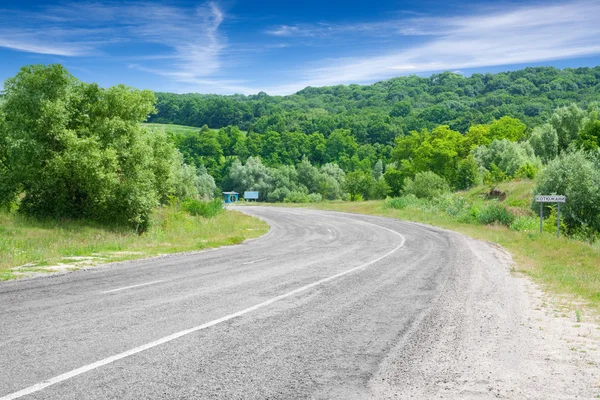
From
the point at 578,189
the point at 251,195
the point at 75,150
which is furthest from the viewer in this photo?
the point at 251,195

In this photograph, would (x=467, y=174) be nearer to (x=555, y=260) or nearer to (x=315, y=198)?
(x=315, y=198)

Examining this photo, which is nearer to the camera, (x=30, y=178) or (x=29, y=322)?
(x=29, y=322)

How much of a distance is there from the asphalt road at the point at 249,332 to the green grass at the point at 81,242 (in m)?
2.15

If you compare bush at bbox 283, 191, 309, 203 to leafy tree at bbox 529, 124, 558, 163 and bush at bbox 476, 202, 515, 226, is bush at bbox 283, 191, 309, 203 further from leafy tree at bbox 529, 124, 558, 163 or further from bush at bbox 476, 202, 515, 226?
bush at bbox 476, 202, 515, 226

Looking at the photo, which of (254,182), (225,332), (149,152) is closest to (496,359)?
(225,332)

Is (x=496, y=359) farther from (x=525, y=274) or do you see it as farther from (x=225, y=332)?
(x=525, y=274)

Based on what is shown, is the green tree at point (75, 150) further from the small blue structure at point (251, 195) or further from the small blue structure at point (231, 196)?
the small blue structure at point (231, 196)

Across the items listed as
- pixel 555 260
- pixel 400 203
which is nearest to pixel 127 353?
pixel 555 260

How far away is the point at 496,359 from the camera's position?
6.69 m

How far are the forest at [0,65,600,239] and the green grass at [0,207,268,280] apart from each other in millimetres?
1841

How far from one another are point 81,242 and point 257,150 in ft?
419

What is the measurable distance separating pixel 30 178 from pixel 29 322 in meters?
20.7

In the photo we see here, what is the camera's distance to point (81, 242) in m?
21.3

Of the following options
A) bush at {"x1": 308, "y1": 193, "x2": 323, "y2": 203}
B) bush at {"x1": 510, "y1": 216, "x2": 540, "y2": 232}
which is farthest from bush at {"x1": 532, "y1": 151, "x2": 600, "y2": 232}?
bush at {"x1": 308, "y1": 193, "x2": 323, "y2": 203}
